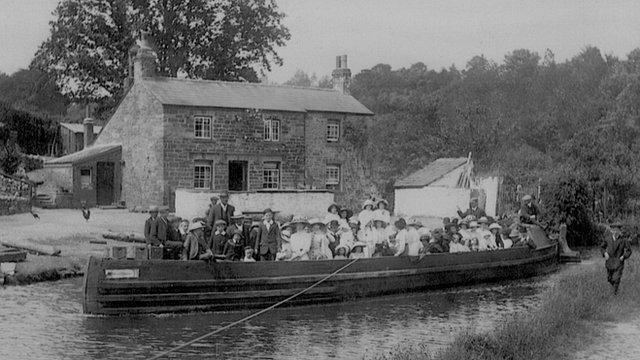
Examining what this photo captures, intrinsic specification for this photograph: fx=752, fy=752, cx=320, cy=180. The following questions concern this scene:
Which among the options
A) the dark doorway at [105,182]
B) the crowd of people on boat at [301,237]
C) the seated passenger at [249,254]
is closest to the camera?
the crowd of people on boat at [301,237]

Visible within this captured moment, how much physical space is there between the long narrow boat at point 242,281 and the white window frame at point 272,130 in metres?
18.0

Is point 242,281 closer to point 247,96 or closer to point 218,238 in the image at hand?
point 218,238

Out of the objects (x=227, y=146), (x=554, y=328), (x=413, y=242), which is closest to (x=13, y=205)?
(x=227, y=146)

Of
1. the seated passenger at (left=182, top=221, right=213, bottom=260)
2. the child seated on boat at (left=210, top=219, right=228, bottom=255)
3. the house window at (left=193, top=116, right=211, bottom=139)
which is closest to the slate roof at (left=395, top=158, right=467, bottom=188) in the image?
the house window at (left=193, top=116, right=211, bottom=139)

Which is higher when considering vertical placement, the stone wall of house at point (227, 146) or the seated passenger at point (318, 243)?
the stone wall of house at point (227, 146)

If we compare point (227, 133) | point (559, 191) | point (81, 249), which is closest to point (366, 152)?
point (227, 133)

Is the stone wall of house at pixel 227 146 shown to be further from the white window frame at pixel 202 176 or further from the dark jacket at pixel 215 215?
the dark jacket at pixel 215 215

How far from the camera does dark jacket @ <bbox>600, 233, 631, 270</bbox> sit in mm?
15109

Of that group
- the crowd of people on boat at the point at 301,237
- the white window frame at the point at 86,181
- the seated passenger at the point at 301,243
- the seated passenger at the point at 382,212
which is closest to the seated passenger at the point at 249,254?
the crowd of people on boat at the point at 301,237

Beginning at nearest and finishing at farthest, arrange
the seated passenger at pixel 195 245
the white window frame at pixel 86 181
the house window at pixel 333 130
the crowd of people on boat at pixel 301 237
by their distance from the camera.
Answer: the seated passenger at pixel 195 245 → the crowd of people on boat at pixel 301 237 → the white window frame at pixel 86 181 → the house window at pixel 333 130

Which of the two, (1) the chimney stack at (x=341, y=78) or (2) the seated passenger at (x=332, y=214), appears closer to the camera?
(2) the seated passenger at (x=332, y=214)

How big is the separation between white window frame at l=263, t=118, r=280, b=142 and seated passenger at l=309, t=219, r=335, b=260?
1910 cm

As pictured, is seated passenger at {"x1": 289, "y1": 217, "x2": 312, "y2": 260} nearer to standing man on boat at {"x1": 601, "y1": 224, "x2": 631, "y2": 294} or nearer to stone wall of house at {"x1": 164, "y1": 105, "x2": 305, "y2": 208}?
standing man on boat at {"x1": 601, "y1": 224, "x2": 631, "y2": 294}

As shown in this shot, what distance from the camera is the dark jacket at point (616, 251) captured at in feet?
49.6
